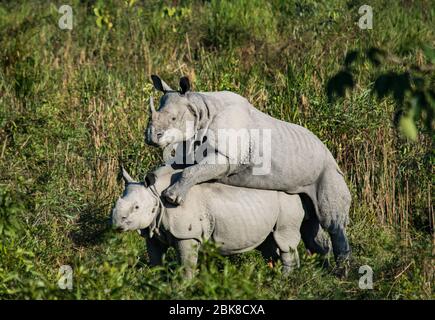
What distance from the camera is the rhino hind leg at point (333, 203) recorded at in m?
8.11

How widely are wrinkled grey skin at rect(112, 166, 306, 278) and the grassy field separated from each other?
6.7 inches

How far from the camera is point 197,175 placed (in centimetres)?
756

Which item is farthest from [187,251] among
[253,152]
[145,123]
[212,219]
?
[145,123]

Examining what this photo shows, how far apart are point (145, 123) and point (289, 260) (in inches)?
127

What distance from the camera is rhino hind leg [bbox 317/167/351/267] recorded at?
8.11m

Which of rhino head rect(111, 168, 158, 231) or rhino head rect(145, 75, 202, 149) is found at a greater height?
rhino head rect(145, 75, 202, 149)

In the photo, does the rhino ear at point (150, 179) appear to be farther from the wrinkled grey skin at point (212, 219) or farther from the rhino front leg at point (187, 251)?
the rhino front leg at point (187, 251)

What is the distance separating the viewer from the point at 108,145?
416 inches

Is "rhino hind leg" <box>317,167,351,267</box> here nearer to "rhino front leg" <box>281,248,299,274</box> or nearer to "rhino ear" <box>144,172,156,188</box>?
"rhino front leg" <box>281,248,299,274</box>

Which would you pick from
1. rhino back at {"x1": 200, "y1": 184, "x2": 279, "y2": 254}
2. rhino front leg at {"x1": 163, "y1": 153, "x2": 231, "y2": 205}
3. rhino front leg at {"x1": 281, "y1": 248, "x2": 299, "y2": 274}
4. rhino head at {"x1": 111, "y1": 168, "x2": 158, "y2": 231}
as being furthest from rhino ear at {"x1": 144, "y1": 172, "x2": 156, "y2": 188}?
rhino front leg at {"x1": 281, "y1": 248, "x2": 299, "y2": 274}

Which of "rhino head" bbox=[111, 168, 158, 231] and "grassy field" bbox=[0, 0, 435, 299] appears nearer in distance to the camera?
"rhino head" bbox=[111, 168, 158, 231]

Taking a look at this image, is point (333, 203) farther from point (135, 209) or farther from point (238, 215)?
point (135, 209)
